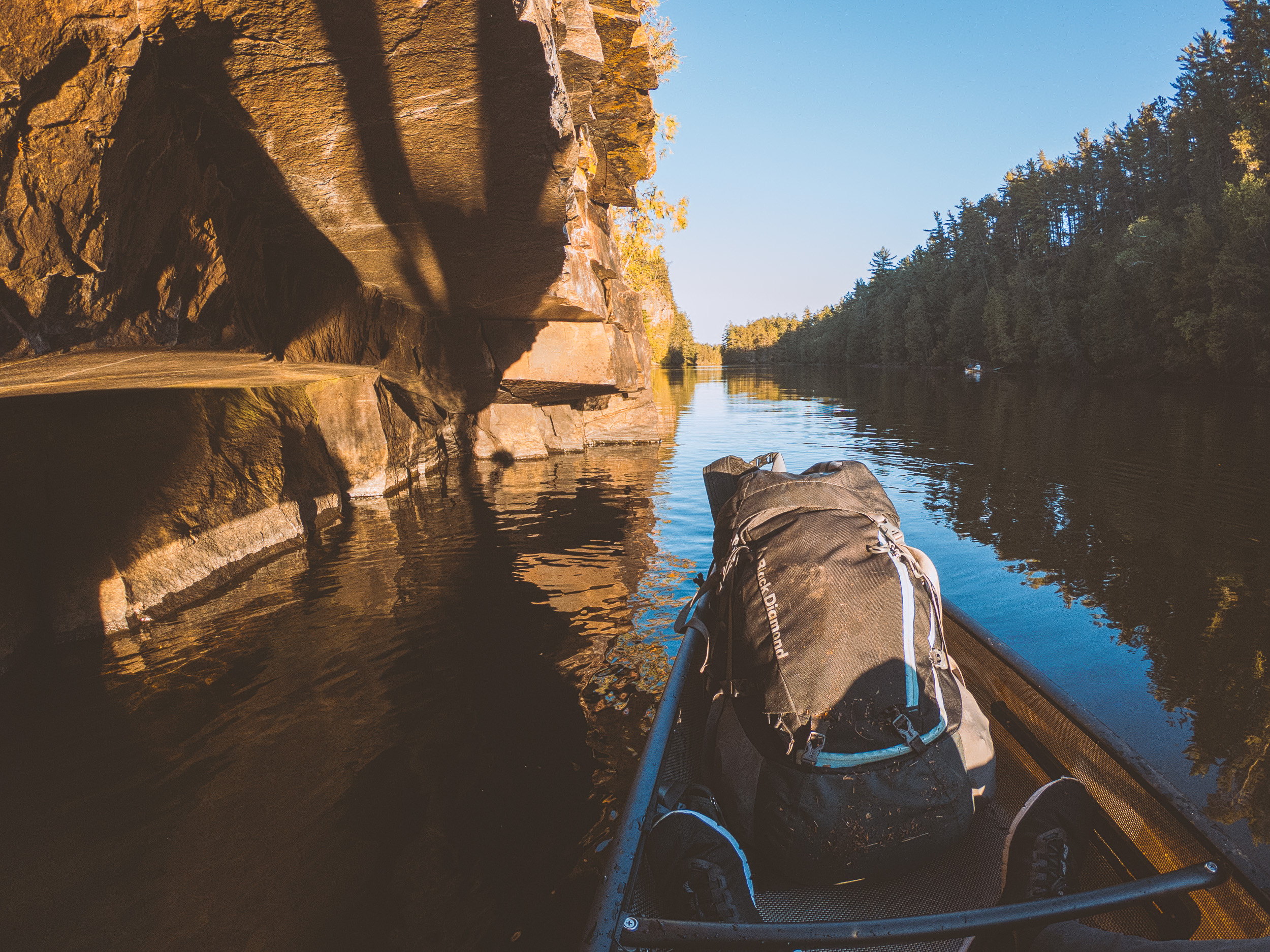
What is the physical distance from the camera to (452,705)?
4.50 m

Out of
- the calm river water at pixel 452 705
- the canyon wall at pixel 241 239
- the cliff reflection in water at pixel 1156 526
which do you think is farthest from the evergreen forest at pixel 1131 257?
the canyon wall at pixel 241 239

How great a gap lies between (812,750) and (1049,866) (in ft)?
2.56

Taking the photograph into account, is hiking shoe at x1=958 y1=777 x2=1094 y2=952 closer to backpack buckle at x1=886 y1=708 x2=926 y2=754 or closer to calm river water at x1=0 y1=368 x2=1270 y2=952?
backpack buckle at x1=886 y1=708 x2=926 y2=754

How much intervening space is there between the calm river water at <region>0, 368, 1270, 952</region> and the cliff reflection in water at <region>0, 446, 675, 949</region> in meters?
0.02

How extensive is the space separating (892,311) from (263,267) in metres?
79.8

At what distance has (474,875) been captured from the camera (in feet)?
9.57

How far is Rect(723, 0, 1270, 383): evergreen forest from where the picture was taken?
29359 millimetres

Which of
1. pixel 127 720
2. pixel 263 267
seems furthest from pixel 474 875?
pixel 263 267

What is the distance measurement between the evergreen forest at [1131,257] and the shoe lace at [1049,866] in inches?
1434

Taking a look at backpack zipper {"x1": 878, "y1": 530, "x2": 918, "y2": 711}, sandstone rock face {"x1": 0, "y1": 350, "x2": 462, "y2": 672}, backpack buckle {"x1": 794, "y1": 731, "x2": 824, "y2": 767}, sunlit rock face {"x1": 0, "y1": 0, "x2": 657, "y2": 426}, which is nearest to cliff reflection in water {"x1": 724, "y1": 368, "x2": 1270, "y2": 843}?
backpack zipper {"x1": 878, "y1": 530, "x2": 918, "y2": 711}

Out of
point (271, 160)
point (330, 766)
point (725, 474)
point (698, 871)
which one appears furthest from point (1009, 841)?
point (271, 160)

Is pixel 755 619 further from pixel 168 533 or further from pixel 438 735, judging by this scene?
pixel 168 533

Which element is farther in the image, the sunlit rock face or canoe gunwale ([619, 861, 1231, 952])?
the sunlit rock face

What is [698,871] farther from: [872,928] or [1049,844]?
[1049,844]
